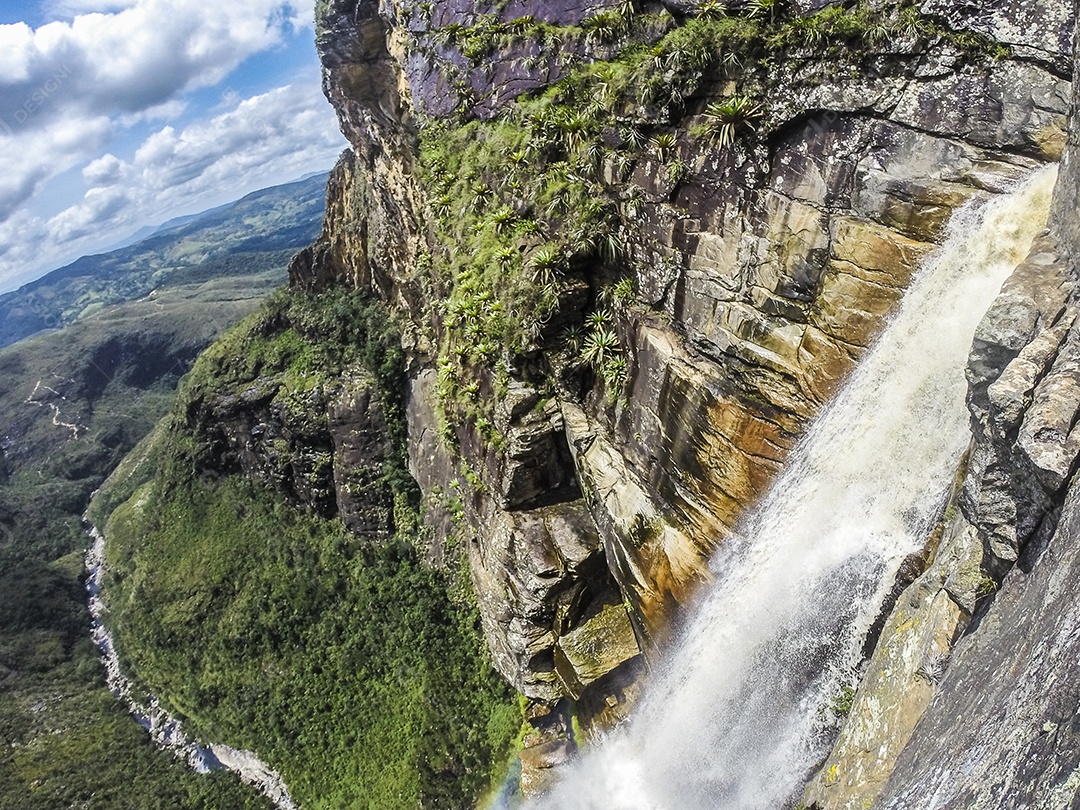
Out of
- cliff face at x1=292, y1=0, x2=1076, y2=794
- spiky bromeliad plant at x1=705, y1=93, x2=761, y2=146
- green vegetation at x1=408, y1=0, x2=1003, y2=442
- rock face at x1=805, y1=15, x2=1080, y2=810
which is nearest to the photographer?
rock face at x1=805, y1=15, x2=1080, y2=810

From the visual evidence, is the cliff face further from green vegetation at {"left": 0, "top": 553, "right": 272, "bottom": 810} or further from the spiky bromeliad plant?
green vegetation at {"left": 0, "top": 553, "right": 272, "bottom": 810}

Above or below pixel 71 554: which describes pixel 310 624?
above

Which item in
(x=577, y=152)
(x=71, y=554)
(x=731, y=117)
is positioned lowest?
(x=71, y=554)

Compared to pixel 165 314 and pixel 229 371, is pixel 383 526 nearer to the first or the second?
pixel 229 371

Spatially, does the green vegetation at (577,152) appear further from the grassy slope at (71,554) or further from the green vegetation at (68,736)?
the grassy slope at (71,554)

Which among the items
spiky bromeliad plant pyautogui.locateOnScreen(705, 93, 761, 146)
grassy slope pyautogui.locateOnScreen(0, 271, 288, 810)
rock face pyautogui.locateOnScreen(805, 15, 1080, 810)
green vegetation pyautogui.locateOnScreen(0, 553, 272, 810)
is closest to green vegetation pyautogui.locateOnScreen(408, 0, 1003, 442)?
spiky bromeliad plant pyautogui.locateOnScreen(705, 93, 761, 146)

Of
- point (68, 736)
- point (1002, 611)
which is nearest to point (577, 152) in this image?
point (1002, 611)

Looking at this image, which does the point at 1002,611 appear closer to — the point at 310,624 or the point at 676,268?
the point at 676,268
